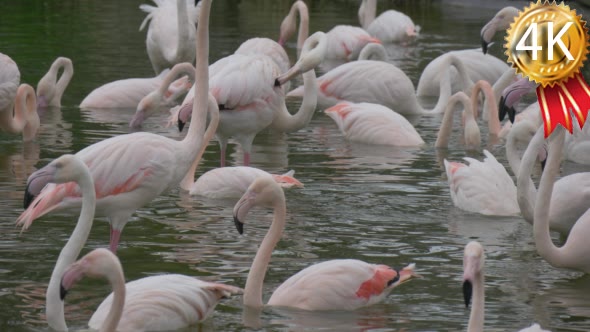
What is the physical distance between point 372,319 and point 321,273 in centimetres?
33

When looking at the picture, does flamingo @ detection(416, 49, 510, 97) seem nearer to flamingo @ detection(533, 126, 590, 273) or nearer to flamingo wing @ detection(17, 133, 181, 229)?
flamingo @ detection(533, 126, 590, 273)

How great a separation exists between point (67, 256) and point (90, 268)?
738 millimetres

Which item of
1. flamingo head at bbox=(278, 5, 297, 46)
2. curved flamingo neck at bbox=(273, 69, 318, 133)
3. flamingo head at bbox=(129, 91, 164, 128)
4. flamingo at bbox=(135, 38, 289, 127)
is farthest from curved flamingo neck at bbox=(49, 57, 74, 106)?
flamingo head at bbox=(278, 5, 297, 46)

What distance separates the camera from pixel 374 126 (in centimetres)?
1131

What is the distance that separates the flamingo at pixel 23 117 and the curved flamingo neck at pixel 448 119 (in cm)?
339

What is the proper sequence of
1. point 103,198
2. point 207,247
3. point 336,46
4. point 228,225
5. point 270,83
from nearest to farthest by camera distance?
point 103,198 → point 207,247 → point 228,225 → point 270,83 → point 336,46

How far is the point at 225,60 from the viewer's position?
406 inches

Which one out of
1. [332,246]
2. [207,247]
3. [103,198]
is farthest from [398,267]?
[103,198]

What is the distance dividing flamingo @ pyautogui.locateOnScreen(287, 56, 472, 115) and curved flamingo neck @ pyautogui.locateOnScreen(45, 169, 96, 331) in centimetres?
707

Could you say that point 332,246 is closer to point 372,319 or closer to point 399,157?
point 372,319

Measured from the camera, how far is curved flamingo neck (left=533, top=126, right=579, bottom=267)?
6875 millimetres

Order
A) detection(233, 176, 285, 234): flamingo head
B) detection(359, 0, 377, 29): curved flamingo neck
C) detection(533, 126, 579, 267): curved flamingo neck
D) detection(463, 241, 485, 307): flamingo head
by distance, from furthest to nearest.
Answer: detection(359, 0, 377, 29): curved flamingo neck → detection(533, 126, 579, 267): curved flamingo neck → detection(233, 176, 285, 234): flamingo head → detection(463, 241, 485, 307): flamingo head

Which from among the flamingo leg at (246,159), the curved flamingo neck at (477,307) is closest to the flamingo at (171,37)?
the flamingo leg at (246,159)

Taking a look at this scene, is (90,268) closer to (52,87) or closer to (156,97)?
(156,97)
